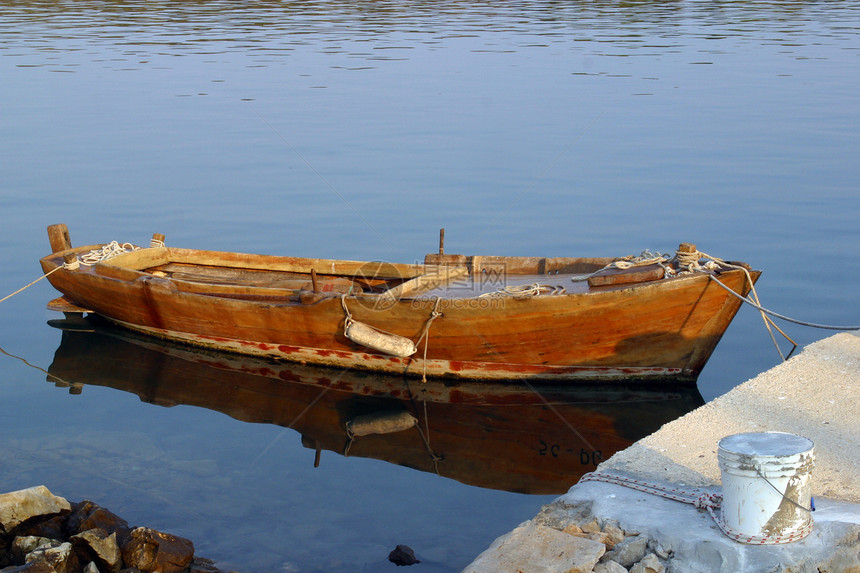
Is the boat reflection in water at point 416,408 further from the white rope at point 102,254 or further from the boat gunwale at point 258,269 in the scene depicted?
the white rope at point 102,254

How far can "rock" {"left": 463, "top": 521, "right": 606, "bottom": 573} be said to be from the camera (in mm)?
4465

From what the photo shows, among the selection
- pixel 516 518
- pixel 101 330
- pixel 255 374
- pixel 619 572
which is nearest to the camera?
pixel 619 572

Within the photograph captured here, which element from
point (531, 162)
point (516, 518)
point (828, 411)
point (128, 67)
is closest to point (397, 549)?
point (516, 518)

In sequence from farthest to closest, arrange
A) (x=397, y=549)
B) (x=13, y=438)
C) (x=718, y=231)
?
1. (x=718, y=231)
2. (x=13, y=438)
3. (x=397, y=549)

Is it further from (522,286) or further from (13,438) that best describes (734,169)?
(13,438)

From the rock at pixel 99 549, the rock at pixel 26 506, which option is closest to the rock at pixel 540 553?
the rock at pixel 99 549

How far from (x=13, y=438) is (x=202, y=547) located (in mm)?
2782

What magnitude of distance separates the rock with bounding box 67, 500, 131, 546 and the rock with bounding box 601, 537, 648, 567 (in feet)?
9.63

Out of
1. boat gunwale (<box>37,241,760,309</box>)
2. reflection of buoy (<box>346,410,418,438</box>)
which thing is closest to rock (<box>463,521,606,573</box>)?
reflection of buoy (<box>346,410,418,438</box>)

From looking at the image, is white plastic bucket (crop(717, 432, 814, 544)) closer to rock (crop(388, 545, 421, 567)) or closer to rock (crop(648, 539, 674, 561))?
rock (crop(648, 539, 674, 561))

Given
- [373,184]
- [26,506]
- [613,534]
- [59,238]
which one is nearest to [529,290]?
[613,534]

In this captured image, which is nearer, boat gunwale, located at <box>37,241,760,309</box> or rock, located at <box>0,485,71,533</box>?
rock, located at <box>0,485,71,533</box>

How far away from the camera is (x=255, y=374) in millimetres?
9086

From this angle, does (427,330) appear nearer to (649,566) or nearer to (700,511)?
(700,511)
